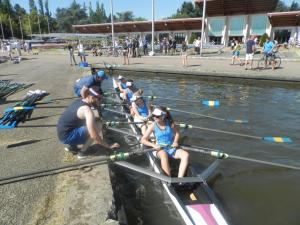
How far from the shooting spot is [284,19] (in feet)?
148

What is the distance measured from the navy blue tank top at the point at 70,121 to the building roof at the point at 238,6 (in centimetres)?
4339

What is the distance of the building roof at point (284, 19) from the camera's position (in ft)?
143

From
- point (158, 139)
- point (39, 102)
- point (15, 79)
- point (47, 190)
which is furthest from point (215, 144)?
point (15, 79)

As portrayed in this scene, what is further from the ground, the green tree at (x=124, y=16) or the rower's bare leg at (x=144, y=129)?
the green tree at (x=124, y=16)

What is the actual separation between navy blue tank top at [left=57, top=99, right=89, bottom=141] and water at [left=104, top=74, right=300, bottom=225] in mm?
1599

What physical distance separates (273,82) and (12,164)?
48.6 ft

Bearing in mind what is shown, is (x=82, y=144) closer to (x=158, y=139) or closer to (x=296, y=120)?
(x=158, y=139)

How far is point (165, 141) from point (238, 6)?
151 ft

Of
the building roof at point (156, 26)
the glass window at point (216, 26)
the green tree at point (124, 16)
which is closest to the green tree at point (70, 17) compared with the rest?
the green tree at point (124, 16)

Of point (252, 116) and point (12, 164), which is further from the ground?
point (12, 164)

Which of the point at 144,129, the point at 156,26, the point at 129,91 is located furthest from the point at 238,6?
the point at 144,129

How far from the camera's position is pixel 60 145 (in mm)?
6875

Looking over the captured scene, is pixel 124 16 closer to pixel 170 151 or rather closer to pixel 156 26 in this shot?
pixel 156 26

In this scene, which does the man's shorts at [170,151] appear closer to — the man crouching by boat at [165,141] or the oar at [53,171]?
the man crouching by boat at [165,141]
